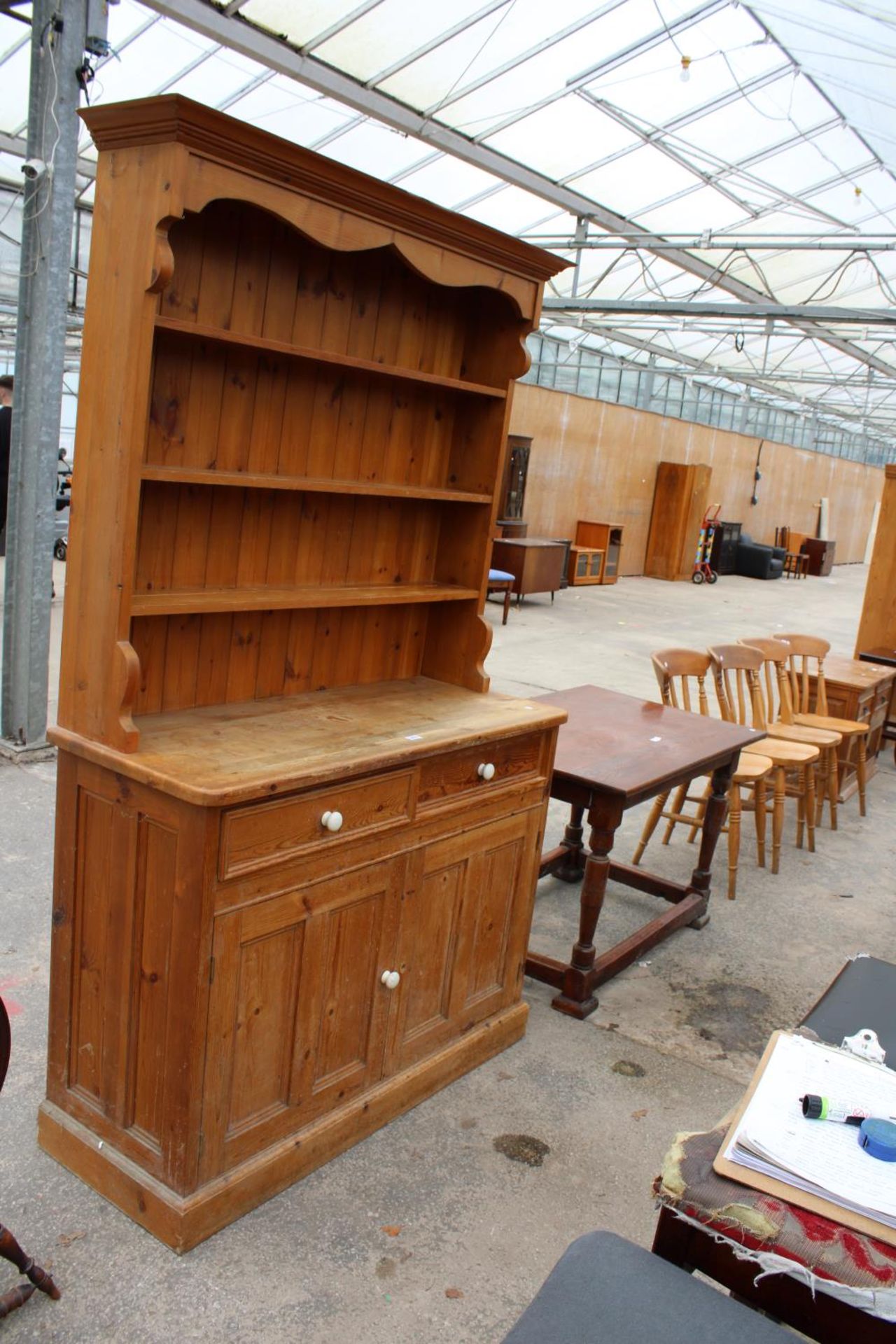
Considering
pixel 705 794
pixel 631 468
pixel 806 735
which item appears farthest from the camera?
pixel 631 468

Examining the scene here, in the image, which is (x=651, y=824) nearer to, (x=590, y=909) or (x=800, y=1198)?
(x=590, y=909)

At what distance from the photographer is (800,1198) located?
4.82ft

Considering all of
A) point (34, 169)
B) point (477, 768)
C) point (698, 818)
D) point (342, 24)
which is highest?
point (342, 24)

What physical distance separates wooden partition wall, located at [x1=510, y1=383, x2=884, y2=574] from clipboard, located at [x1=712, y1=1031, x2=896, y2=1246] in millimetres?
11897

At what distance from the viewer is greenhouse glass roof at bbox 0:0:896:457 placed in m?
7.49

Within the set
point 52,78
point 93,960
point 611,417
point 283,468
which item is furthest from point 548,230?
point 93,960

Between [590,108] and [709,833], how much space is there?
7297 millimetres

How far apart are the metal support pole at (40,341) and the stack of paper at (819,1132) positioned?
3969mm

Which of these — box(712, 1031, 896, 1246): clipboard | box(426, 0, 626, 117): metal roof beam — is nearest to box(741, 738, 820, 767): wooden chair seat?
box(712, 1031, 896, 1246): clipboard

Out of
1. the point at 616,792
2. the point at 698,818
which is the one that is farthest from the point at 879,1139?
the point at 698,818

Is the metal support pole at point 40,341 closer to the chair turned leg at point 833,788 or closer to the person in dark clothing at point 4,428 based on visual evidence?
the person in dark clothing at point 4,428

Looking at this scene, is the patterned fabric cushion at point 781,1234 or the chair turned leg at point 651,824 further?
the chair turned leg at point 651,824

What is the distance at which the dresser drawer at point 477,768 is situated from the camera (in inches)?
104

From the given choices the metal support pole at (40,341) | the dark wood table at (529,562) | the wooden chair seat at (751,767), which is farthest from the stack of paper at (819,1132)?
the dark wood table at (529,562)
